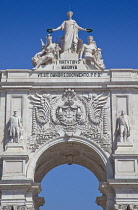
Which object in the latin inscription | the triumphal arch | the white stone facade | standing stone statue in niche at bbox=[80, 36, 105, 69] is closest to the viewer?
the triumphal arch

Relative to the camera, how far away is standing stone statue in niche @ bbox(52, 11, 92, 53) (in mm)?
30516

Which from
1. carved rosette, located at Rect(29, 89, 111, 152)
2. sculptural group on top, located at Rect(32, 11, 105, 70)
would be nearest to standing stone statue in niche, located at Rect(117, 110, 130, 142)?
carved rosette, located at Rect(29, 89, 111, 152)

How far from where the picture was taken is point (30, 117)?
94.0 feet

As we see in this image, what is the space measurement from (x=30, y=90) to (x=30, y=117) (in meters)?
1.47

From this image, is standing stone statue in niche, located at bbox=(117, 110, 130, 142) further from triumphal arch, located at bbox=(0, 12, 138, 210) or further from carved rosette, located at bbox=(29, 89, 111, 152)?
carved rosette, located at bbox=(29, 89, 111, 152)

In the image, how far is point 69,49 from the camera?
30.5 meters

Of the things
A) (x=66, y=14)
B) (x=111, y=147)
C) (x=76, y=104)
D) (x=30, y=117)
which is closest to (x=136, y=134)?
(x=111, y=147)

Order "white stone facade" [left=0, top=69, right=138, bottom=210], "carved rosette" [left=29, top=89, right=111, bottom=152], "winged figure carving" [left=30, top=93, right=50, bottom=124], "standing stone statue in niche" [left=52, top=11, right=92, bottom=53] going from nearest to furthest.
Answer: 1. "white stone facade" [left=0, top=69, right=138, bottom=210]
2. "carved rosette" [left=29, top=89, right=111, bottom=152]
3. "winged figure carving" [left=30, top=93, right=50, bottom=124]
4. "standing stone statue in niche" [left=52, top=11, right=92, bottom=53]

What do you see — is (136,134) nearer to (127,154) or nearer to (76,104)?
(127,154)

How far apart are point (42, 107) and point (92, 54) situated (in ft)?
13.8

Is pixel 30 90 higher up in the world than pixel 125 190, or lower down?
higher up

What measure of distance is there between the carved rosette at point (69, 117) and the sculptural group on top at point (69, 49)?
79.1 inches

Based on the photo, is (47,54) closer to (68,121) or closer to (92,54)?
(92,54)

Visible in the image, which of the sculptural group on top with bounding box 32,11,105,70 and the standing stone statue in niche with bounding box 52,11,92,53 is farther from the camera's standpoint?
the standing stone statue in niche with bounding box 52,11,92,53
